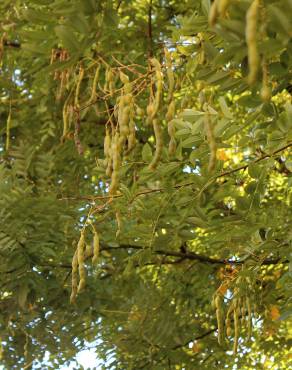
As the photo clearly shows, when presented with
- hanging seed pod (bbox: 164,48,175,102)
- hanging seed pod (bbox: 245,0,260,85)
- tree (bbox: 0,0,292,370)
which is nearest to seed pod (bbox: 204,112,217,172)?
tree (bbox: 0,0,292,370)

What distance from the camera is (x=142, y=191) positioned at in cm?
269

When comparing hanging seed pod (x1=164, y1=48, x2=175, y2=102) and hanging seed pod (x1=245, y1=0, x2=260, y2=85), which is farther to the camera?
hanging seed pod (x1=164, y1=48, x2=175, y2=102)

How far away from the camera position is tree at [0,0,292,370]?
1.97 metres

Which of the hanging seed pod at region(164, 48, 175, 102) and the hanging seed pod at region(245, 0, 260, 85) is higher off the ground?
the hanging seed pod at region(164, 48, 175, 102)

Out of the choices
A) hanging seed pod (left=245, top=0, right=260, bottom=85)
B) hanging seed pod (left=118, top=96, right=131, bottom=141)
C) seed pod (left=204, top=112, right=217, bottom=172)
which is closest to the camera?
hanging seed pod (left=245, top=0, right=260, bottom=85)

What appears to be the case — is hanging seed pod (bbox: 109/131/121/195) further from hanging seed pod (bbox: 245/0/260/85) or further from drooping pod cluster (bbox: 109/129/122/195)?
hanging seed pod (bbox: 245/0/260/85)

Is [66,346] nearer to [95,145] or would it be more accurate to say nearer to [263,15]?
[95,145]

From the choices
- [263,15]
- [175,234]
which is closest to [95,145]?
[175,234]

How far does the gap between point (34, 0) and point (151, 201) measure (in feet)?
3.51

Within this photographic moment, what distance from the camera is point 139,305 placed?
436cm

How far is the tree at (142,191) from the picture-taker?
1967 millimetres

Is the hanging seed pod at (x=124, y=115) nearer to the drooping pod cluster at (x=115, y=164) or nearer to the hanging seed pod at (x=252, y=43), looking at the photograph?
the drooping pod cluster at (x=115, y=164)

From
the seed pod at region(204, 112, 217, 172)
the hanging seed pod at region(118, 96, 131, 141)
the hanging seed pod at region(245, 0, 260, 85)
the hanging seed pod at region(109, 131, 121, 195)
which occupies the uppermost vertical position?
the hanging seed pod at region(118, 96, 131, 141)

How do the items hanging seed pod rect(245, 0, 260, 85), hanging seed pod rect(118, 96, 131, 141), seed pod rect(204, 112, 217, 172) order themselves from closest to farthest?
hanging seed pod rect(245, 0, 260, 85)
seed pod rect(204, 112, 217, 172)
hanging seed pod rect(118, 96, 131, 141)
